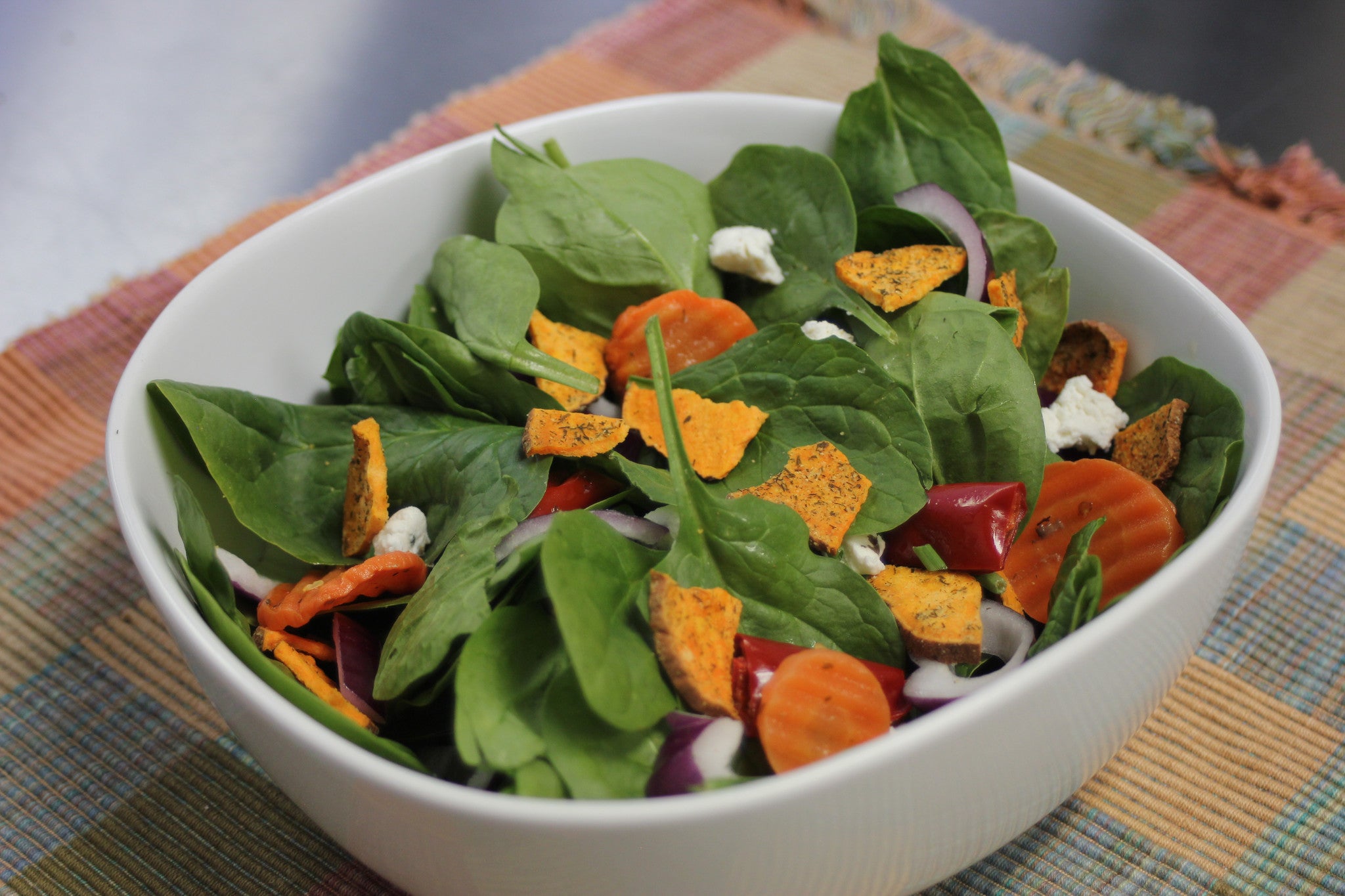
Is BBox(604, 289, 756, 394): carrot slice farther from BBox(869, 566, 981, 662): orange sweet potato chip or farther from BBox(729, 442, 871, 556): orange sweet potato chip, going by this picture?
BBox(869, 566, 981, 662): orange sweet potato chip

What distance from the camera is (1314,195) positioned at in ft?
4.75

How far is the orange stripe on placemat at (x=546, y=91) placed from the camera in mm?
1622

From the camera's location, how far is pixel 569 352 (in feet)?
3.18

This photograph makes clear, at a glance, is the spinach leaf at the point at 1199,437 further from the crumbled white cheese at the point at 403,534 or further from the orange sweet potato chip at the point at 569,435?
the crumbled white cheese at the point at 403,534

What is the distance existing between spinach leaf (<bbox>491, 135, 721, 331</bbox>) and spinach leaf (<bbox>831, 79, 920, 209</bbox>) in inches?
6.3

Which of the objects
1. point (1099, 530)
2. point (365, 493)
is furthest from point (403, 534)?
point (1099, 530)

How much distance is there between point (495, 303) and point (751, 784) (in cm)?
53

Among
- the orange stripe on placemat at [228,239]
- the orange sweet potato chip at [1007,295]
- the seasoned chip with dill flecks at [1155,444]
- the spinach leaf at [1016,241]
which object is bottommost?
the orange stripe on placemat at [228,239]

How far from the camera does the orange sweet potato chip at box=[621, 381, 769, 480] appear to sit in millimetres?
844

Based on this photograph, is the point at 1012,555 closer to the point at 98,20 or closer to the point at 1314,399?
the point at 1314,399

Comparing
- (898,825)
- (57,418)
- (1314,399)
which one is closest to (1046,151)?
(1314,399)

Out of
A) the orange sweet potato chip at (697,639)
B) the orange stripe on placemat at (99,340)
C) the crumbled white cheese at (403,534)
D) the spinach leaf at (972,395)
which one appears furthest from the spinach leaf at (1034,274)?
the orange stripe on placemat at (99,340)

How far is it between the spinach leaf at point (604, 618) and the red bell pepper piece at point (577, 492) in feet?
0.33

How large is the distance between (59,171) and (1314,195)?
1.92 meters
